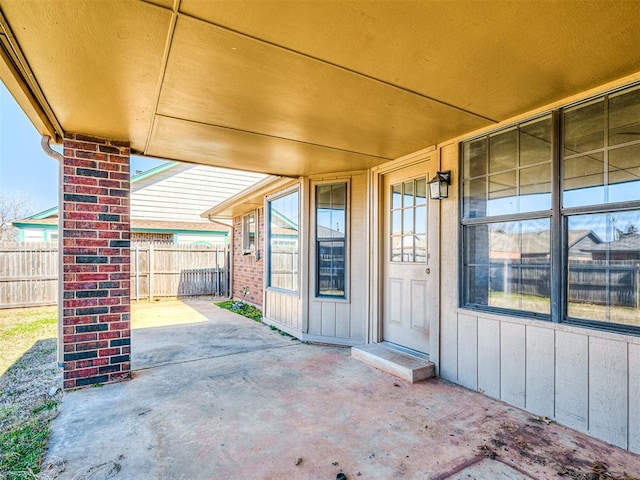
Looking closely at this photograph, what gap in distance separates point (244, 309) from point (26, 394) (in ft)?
16.3

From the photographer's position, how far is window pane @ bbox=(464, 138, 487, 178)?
10.9 ft

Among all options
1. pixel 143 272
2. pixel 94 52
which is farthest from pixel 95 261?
pixel 143 272

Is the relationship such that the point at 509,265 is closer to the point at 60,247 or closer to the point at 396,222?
the point at 396,222

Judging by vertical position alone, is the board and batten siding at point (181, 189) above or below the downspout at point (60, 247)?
above

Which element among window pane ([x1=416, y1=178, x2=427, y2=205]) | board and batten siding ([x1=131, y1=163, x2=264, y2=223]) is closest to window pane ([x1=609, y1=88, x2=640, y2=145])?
window pane ([x1=416, y1=178, x2=427, y2=205])

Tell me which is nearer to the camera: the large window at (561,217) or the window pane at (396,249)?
the large window at (561,217)

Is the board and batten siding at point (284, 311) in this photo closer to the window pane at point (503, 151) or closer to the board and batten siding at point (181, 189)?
the window pane at point (503, 151)

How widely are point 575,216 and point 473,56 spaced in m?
1.48

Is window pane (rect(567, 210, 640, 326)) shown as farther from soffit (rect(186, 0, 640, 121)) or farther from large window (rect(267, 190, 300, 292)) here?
large window (rect(267, 190, 300, 292))

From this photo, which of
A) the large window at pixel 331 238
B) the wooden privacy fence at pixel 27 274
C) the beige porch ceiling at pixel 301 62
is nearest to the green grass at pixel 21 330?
the wooden privacy fence at pixel 27 274

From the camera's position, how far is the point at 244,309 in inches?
317

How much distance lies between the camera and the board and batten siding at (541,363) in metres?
2.30

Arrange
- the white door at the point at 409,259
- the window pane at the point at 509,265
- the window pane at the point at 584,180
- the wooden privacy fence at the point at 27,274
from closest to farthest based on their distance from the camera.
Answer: the window pane at the point at 584,180
the window pane at the point at 509,265
the white door at the point at 409,259
the wooden privacy fence at the point at 27,274

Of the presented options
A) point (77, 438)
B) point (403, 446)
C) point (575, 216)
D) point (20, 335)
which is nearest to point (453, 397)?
point (403, 446)
